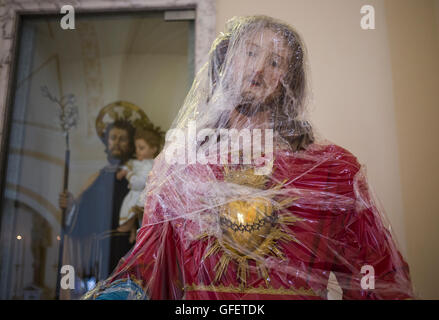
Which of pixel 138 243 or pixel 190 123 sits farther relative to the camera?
pixel 190 123

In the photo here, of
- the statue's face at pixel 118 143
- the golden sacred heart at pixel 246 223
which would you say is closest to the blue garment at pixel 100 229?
the statue's face at pixel 118 143

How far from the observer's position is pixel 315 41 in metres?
2.18

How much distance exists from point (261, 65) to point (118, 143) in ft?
3.71

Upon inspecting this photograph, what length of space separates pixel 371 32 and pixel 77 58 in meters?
1.63

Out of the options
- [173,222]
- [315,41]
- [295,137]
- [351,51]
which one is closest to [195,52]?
[315,41]

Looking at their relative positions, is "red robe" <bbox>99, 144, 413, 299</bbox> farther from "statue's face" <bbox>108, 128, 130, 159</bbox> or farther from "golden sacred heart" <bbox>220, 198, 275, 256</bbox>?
"statue's face" <bbox>108, 128, 130, 159</bbox>

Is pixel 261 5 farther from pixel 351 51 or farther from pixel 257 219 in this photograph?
pixel 257 219

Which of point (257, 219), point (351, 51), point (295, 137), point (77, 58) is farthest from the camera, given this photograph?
point (77, 58)

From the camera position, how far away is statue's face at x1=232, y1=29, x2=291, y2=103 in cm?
150

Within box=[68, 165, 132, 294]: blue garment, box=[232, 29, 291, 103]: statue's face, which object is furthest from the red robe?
box=[68, 165, 132, 294]: blue garment

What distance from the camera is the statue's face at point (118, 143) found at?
7.62 feet

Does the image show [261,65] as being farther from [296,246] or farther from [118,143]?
[118,143]

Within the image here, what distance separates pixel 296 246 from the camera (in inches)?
52.9

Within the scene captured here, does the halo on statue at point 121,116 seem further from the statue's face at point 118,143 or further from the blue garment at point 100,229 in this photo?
the blue garment at point 100,229
